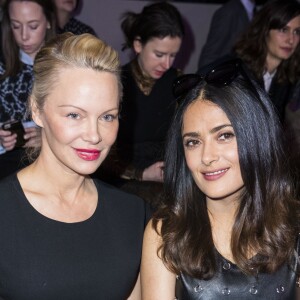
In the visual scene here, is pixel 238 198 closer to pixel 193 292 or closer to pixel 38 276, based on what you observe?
pixel 193 292

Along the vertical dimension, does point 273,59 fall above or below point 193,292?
above

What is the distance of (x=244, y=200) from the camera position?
170 cm

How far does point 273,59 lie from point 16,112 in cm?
153

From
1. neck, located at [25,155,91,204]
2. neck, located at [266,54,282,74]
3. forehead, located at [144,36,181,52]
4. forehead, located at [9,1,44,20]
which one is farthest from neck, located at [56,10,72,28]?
neck, located at [25,155,91,204]

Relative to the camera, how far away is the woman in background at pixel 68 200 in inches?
60.1

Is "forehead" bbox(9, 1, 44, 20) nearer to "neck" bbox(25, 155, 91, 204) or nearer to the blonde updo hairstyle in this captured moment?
the blonde updo hairstyle

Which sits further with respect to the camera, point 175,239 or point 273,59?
point 273,59

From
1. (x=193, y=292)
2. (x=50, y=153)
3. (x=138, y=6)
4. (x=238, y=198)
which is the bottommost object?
(x=193, y=292)

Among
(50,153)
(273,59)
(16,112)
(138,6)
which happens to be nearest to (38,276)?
(50,153)

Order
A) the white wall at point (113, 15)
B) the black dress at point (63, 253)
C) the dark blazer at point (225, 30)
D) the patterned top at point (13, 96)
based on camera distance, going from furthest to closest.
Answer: the white wall at point (113, 15) → the dark blazer at point (225, 30) → the patterned top at point (13, 96) → the black dress at point (63, 253)

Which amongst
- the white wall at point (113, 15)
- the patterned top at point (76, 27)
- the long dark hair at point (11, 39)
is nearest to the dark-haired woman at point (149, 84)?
the long dark hair at point (11, 39)

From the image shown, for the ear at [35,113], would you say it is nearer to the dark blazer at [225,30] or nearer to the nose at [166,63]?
the nose at [166,63]

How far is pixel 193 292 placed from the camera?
1605 millimetres

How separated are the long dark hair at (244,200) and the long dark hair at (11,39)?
4.59 feet
